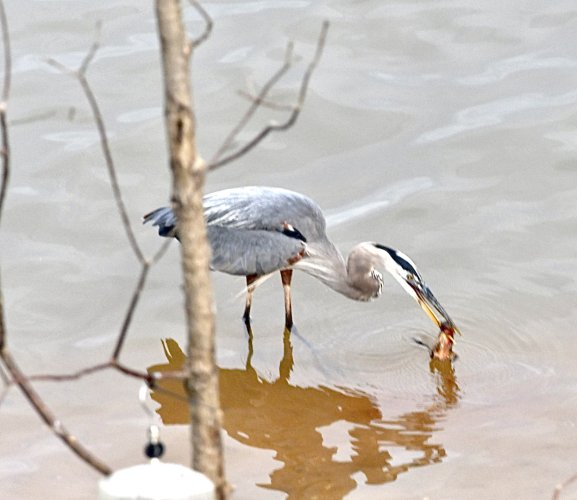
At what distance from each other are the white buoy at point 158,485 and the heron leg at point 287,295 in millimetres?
4948

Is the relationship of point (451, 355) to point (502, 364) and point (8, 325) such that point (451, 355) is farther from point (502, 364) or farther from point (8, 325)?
point (8, 325)

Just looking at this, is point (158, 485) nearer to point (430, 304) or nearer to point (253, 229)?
point (430, 304)

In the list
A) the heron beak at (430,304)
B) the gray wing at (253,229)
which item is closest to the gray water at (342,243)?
the heron beak at (430,304)

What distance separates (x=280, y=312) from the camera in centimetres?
834

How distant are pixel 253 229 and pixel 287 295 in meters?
0.49

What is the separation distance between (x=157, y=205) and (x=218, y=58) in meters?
2.21

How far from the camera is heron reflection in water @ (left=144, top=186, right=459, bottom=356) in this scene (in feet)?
26.6

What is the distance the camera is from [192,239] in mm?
2881

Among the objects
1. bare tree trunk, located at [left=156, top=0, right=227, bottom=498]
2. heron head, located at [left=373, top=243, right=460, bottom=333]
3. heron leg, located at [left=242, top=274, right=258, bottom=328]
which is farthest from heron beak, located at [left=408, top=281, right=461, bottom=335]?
bare tree trunk, located at [left=156, top=0, right=227, bottom=498]

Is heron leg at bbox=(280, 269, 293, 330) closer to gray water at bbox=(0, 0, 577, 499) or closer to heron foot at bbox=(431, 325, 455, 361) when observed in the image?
gray water at bbox=(0, 0, 577, 499)

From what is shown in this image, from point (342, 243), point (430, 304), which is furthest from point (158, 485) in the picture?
point (342, 243)

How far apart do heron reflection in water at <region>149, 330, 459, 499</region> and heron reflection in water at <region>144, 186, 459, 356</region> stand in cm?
74

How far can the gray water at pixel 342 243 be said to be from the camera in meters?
6.20

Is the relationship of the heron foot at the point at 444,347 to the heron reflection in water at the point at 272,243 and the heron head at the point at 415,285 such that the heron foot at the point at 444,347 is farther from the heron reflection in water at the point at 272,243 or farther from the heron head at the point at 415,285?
the heron reflection in water at the point at 272,243
